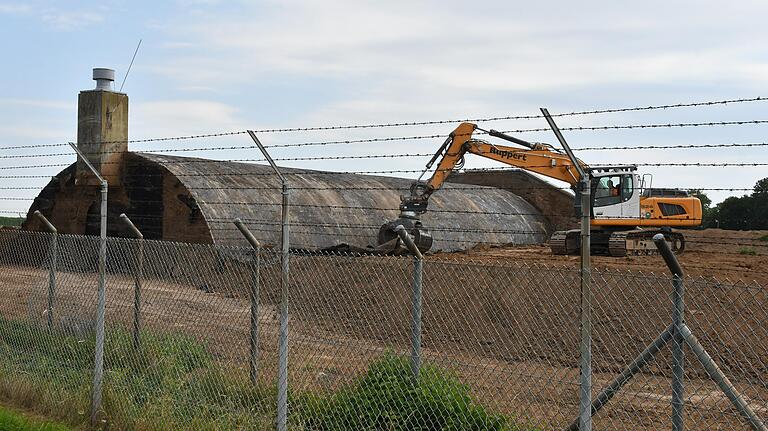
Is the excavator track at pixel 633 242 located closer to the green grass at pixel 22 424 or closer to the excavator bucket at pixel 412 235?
the excavator bucket at pixel 412 235

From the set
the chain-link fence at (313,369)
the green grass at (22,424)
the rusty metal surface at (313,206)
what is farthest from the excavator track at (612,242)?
the green grass at (22,424)

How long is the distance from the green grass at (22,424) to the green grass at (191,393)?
291 millimetres

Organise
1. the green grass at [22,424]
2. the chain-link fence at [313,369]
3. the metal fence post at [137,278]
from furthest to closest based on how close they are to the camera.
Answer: the metal fence post at [137,278], the green grass at [22,424], the chain-link fence at [313,369]

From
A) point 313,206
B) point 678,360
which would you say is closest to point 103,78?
point 313,206

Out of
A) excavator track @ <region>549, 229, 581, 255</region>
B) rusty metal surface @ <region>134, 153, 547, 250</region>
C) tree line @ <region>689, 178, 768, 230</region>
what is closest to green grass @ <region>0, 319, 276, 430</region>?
rusty metal surface @ <region>134, 153, 547, 250</region>

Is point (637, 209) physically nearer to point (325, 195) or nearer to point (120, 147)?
point (325, 195)

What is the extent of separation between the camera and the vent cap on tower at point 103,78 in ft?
66.2

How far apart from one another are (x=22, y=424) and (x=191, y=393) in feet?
4.75

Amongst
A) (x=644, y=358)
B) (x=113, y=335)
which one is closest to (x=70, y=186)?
(x=113, y=335)

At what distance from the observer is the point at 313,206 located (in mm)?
20766

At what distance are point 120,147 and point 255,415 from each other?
1607 centimetres

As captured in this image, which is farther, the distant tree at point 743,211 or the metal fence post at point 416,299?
the distant tree at point 743,211

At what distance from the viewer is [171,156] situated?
23.6m

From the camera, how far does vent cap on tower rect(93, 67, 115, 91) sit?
795 inches
